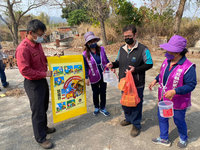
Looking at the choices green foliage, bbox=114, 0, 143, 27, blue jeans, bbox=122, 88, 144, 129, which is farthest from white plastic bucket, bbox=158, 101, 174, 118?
green foliage, bbox=114, 0, 143, 27

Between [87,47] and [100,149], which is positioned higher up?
[87,47]

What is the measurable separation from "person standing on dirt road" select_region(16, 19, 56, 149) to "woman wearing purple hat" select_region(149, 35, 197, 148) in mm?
1801

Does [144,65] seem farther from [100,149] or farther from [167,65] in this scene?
[100,149]

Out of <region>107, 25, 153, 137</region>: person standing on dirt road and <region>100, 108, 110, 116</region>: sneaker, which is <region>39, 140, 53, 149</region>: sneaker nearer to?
<region>100, 108, 110, 116</region>: sneaker

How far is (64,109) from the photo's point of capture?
3.03 metres

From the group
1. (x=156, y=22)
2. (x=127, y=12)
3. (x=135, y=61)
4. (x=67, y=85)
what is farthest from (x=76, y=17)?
(x=135, y=61)

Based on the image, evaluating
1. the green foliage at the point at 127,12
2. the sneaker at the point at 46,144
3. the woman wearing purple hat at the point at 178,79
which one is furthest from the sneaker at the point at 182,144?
the green foliage at the point at 127,12

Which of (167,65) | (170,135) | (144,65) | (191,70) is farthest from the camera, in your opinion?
(170,135)

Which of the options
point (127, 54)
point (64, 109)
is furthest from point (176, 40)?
point (64, 109)

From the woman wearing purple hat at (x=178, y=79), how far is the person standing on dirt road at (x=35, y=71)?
1801 mm

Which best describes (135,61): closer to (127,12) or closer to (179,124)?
(179,124)

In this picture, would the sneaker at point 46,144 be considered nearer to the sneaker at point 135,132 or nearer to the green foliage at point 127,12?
the sneaker at point 135,132

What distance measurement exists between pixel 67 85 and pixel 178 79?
1.90m

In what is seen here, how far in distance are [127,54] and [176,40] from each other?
79cm
